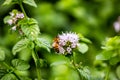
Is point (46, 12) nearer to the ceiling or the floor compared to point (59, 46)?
nearer to the floor

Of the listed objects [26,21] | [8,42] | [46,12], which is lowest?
[8,42]

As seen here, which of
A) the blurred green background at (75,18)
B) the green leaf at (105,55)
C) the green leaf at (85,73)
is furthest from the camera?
the blurred green background at (75,18)

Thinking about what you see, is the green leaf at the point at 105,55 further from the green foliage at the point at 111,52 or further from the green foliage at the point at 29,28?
the green foliage at the point at 29,28

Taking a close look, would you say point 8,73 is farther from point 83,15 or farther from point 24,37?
point 83,15

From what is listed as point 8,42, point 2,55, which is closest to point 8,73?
point 2,55

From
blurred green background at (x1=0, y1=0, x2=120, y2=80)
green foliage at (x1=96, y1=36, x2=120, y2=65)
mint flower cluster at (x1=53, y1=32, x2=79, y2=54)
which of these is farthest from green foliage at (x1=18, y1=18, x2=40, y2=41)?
blurred green background at (x1=0, y1=0, x2=120, y2=80)

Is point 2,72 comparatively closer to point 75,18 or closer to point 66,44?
point 66,44

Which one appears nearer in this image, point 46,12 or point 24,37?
point 24,37

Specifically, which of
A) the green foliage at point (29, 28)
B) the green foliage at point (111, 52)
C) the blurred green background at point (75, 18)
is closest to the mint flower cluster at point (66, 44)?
the green foliage at point (29, 28)
